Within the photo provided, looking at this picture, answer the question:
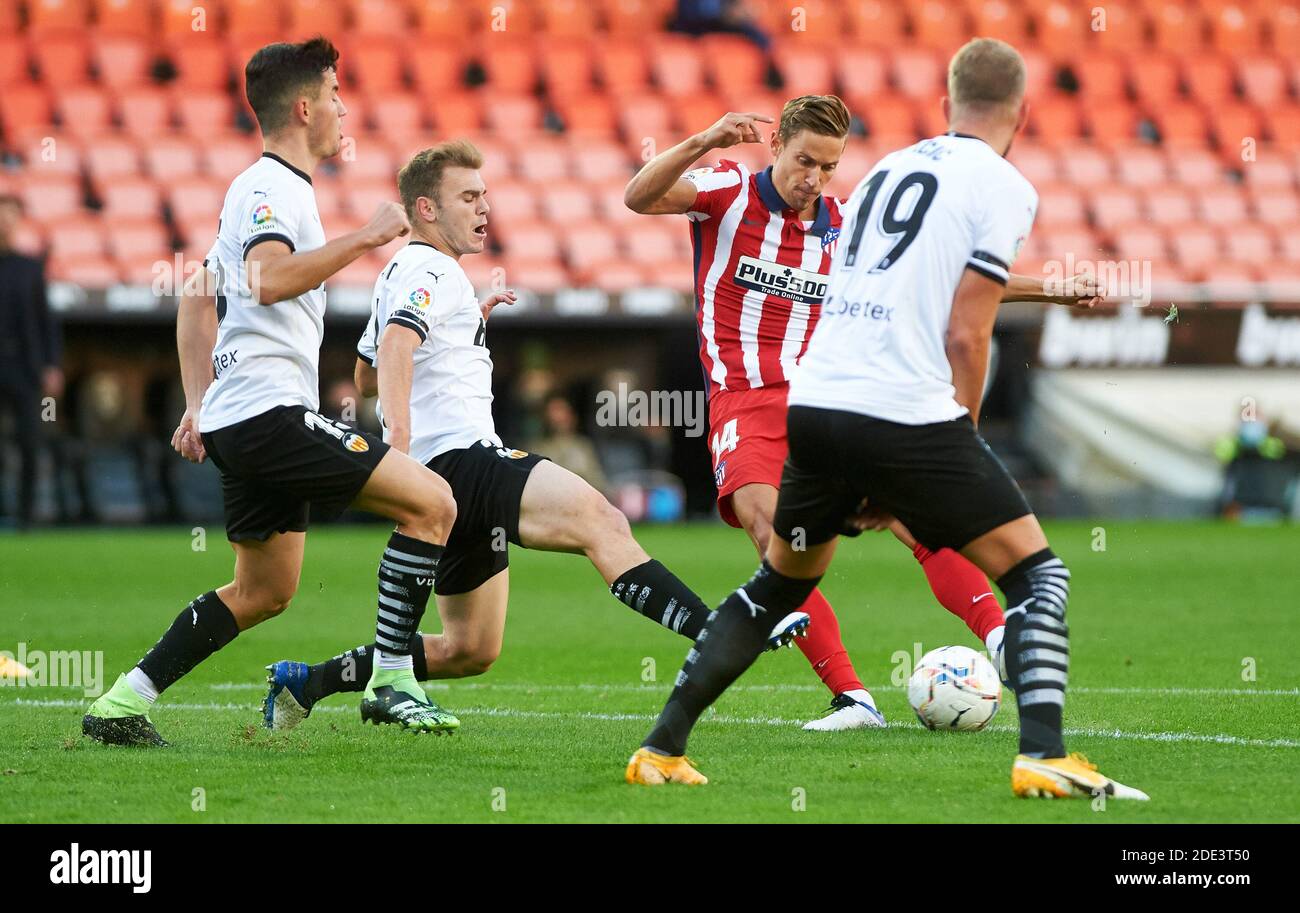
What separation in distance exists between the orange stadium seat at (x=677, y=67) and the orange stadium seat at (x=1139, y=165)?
218 inches

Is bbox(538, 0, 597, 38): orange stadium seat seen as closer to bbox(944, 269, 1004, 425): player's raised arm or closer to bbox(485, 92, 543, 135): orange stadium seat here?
bbox(485, 92, 543, 135): orange stadium seat

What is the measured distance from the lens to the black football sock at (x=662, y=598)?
5520mm

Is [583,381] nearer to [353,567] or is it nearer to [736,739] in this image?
[353,567]

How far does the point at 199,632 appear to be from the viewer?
5.62 m

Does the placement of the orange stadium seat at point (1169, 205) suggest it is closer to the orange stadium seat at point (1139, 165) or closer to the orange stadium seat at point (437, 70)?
the orange stadium seat at point (1139, 165)

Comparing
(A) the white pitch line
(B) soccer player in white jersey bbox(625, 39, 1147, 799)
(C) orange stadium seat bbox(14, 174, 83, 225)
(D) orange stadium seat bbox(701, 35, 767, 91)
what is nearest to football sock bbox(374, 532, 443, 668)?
(A) the white pitch line

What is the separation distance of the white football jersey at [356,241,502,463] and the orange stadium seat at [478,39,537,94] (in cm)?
1540

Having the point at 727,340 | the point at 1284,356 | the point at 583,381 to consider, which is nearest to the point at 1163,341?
the point at 1284,356

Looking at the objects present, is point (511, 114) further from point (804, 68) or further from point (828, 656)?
point (828, 656)

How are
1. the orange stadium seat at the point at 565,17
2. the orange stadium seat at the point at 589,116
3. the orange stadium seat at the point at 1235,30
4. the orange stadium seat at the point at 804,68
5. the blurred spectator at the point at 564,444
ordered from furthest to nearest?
the orange stadium seat at the point at 1235,30 → the orange stadium seat at the point at 565,17 → the orange stadium seat at the point at 804,68 → the orange stadium seat at the point at 589,116 → the blurred spectator at the point at 564,444

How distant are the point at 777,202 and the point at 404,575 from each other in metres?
2.12

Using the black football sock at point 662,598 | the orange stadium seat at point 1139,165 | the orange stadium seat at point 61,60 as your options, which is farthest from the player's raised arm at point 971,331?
the orange stadium seat at point 1139,165

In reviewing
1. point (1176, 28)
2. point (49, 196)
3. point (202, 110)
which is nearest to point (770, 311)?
point (49, 196)

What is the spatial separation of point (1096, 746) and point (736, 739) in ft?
3.87
